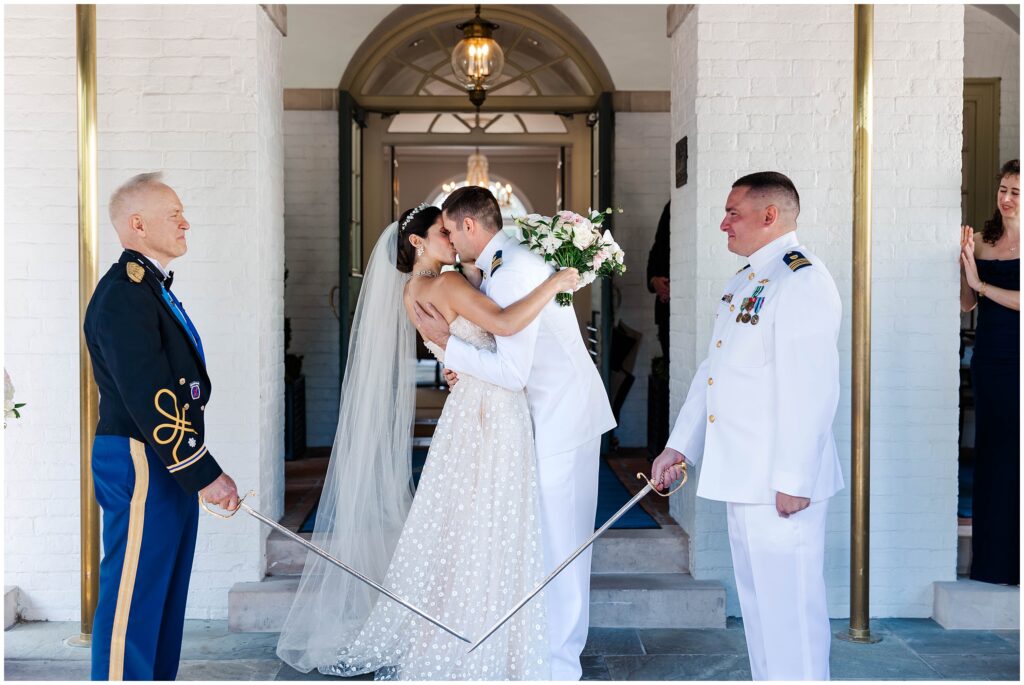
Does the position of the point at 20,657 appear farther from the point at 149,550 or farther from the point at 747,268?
the point at 747,268

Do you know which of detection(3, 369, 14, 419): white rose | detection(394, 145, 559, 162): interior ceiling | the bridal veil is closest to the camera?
detection(3, 369, 14, 419): white rose

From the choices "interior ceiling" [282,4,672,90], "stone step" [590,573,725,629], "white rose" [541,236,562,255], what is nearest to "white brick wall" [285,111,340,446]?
"interior ceiling" [282,4,672,90]

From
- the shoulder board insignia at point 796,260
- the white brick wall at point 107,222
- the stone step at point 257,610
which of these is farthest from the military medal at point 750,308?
the stone step at point 257,610

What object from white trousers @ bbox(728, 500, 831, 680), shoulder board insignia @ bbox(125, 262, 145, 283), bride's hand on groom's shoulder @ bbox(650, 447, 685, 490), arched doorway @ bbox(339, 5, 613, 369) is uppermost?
arched doorway @ bbox(339, 5, 613, 369)

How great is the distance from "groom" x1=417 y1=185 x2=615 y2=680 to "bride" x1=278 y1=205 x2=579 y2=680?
68mm

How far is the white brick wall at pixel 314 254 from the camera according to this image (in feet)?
23.0

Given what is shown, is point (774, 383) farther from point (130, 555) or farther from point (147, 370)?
point (130, 555)

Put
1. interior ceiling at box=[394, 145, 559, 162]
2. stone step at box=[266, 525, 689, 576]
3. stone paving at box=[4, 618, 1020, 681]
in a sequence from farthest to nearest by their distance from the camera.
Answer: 1. interior ceiling at box=[394, 145, 559, 162]
2. stone step at box=[266, 525, 689, 576]
3. stone paving at box=[4, 618, 1020, 681]

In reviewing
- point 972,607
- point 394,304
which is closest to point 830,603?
point 972,607

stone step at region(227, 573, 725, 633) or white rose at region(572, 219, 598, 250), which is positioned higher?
white rose at region(572, 219, 598, 250)

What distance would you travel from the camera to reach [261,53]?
4270mm

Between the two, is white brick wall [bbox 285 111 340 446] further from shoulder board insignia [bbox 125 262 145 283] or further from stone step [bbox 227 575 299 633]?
shoulder board insignia [bbox 125 262 145 283]

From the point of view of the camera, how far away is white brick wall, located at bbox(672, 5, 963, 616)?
4.23 m

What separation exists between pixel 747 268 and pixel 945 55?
1.86 m
